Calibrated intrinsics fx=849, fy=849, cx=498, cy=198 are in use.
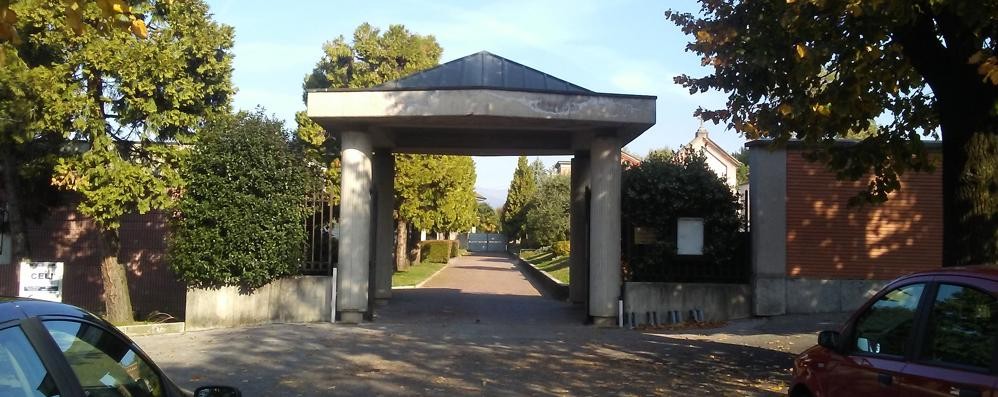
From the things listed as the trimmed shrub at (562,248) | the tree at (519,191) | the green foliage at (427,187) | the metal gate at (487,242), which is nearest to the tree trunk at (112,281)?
the green foliage at (427,187)

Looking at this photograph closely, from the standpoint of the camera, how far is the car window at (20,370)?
2.89 metres

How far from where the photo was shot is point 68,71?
1443 cm

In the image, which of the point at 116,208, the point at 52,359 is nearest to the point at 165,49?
the point at 116,208

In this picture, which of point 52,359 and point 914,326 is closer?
point 52,359

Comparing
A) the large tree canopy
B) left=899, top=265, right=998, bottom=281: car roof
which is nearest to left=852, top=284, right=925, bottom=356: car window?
left=899, top=265, right=998, bottom=281: car roof

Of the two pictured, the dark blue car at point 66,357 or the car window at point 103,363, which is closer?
the dark blue car at point 66,357

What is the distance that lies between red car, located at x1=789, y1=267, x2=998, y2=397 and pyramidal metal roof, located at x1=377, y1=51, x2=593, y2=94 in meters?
10.3

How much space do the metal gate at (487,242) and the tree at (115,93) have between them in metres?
75.0

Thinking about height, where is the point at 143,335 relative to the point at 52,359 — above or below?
below

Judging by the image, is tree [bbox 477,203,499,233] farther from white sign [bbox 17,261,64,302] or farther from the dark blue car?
the dark blue car

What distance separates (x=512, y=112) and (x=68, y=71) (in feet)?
24.9

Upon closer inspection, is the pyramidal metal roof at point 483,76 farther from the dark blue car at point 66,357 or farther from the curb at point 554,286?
the dark blue car at point 66,357

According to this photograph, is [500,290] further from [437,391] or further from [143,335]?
[437,391]

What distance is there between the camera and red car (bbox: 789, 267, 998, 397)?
14.3ft
